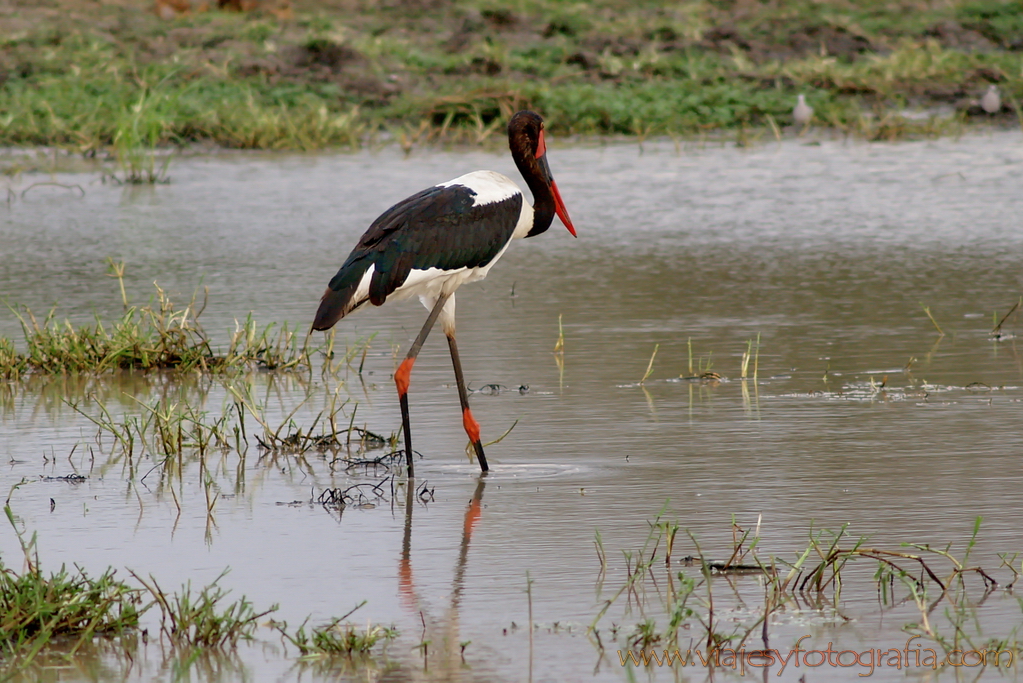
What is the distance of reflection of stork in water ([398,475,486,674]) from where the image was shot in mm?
3947

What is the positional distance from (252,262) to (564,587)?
7.29 m

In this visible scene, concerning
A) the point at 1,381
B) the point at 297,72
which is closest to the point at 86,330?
the point at 1,381

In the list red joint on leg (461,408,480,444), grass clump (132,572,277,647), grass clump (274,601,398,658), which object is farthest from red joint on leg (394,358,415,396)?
grass clump (274,601,398,658)

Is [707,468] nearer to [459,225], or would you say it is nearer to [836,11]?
[459,225]

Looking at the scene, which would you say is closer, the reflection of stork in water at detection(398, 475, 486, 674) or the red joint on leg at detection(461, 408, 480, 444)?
the reflection of stork in water at detection(398, 475, 486, 674)

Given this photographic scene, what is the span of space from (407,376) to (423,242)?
504 mm

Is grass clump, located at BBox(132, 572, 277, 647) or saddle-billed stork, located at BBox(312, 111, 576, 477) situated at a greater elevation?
saddle-billed stork, located at BBox(312, 111, 576, 477)

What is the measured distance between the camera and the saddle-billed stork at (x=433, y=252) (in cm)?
631

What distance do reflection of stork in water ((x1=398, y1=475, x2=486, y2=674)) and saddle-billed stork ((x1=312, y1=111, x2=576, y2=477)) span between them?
71 cm

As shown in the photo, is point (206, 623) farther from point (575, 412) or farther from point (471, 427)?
point (575, 412)

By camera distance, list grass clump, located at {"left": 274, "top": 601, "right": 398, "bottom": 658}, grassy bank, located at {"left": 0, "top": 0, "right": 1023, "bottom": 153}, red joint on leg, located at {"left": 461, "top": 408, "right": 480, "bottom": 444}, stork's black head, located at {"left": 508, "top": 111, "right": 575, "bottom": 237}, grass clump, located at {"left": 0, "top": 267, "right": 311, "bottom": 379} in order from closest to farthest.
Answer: grass clump, located at {"left": 274, "top": 601, "right": 398, "bottom": 658} → red joint on leg, located at {"left": 461, "top": 408, "right": 480, "bottom": 444} → stork's black head, located at {"left": 508, "top": 111, "right": 575, "bottom": 237} → grass clump, located at {"left": 0, "top": 267, "right": 311, "bottom": 379} → grassy bank, located at {"left": 0, "top": 0, "right": 1023, "bottom": 153}

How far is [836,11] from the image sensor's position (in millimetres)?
28062

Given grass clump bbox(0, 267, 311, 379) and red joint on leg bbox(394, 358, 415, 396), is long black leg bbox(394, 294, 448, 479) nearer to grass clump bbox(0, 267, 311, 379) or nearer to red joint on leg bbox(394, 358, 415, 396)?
red joint on leg bbox(394, 358, 415, 396)

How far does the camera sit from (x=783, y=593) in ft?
14.0
